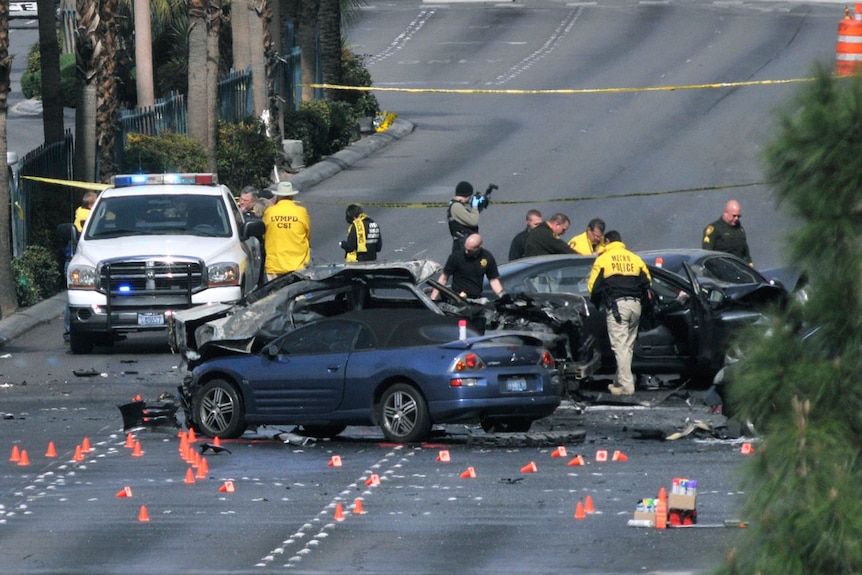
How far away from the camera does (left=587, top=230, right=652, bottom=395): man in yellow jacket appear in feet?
54.5

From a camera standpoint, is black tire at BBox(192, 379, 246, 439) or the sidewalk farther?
the sidewalk

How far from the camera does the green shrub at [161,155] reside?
29125 millimetres

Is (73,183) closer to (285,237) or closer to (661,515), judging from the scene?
(285,237)

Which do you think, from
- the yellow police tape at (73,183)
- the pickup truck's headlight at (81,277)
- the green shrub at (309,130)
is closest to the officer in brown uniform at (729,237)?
the pickup truck's headlight at (81,277)

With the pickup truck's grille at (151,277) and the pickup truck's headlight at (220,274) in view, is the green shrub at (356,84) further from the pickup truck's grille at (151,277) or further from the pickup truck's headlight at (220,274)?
the pickup truck's grille at (151,277)

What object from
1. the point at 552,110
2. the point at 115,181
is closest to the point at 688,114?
the point at 552,110

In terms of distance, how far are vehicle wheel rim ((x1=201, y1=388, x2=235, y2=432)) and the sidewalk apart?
21.9 ft

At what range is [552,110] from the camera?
42438 mm

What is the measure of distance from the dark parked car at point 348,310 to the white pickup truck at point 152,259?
3.55 meters

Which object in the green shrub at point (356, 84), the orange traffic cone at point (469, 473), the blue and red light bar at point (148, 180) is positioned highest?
the green shrub at point (356, 84)

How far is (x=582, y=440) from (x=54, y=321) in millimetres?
10914

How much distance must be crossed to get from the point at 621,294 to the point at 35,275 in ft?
35.5

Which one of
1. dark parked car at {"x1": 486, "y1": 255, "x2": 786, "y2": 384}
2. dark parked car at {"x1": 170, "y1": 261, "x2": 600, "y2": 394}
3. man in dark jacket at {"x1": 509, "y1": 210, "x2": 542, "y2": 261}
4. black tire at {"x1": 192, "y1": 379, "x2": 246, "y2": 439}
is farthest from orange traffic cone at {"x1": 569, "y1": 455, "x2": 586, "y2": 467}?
man in dark jacket at {"x1": 509, "y1": 210, "x2": 542, "y2": 261}

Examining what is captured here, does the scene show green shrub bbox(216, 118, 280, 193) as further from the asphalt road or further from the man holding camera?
the man holding camera
